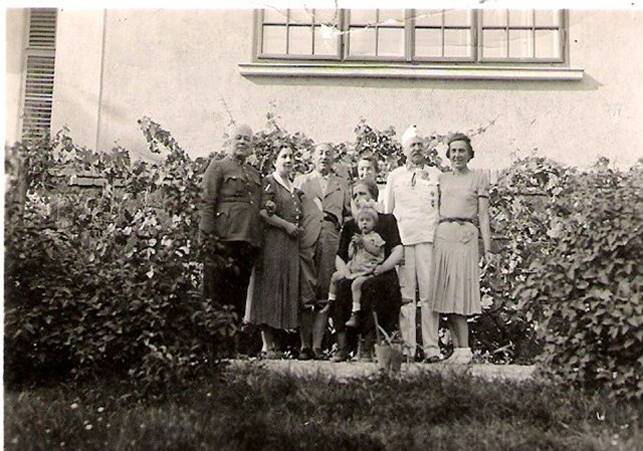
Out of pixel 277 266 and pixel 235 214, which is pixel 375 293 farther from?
pixel 235 214

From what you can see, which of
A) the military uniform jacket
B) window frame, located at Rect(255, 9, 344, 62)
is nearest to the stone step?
the military uniform jacket

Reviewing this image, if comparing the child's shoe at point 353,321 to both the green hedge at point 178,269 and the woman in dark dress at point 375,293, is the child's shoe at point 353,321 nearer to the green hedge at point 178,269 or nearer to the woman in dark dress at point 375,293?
the woman in dark dress at point 375,293

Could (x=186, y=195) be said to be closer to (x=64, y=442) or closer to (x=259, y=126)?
(x=259, y=126)

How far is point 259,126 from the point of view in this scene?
3.17m

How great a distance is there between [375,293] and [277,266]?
43cm

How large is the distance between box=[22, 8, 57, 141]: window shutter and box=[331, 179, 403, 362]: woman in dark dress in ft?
4.26

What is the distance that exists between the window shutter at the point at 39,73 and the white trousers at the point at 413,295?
1.56 metres

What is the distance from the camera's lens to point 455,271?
126 inches

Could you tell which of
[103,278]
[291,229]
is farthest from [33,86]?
[291,229]

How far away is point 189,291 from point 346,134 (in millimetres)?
916

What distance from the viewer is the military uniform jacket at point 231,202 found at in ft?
10.2

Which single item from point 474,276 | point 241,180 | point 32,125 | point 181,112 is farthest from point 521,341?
point 32,125

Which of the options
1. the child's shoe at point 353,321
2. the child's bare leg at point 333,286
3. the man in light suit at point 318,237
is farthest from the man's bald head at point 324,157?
the child's shoe at point 353,321

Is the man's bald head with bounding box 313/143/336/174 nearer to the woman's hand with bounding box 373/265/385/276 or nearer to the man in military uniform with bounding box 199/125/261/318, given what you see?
the man in military uniform with bounding box 199/125/261/318
